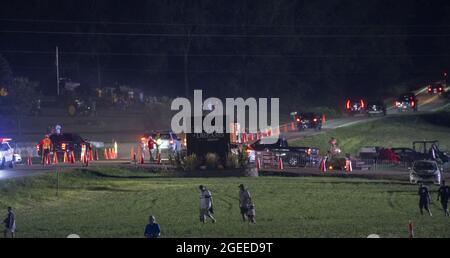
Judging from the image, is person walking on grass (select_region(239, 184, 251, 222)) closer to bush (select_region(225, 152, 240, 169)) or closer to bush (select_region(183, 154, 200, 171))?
bush (select_region(225, 152, 240, 169))

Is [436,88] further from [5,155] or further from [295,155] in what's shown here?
[5,155]

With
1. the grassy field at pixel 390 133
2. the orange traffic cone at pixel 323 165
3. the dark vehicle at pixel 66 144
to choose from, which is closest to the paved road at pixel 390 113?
the grassy field at pixel 390 133

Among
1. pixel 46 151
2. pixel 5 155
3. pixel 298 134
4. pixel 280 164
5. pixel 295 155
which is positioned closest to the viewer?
pixel 5 155

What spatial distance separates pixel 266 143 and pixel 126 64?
4726 cm

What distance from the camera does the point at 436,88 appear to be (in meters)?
110

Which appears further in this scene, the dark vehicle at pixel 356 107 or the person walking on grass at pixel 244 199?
the dark vehicle at pixel 356 107

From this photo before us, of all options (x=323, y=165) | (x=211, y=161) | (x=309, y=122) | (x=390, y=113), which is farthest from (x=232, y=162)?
(x=390, y=113)

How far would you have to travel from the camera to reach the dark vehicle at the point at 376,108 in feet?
303

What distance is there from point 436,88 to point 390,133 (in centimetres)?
3229

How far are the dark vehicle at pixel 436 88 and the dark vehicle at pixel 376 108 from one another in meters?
18.6

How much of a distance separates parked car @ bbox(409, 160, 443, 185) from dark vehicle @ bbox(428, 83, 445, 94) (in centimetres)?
6276

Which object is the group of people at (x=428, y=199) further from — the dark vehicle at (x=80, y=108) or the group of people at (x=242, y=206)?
the dark vehicle at (x=80, y=108)

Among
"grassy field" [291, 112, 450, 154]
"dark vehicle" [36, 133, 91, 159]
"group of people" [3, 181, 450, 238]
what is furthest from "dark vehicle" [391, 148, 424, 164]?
"group of people" [3, 181, 450, 238]

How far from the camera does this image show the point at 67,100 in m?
90.8
